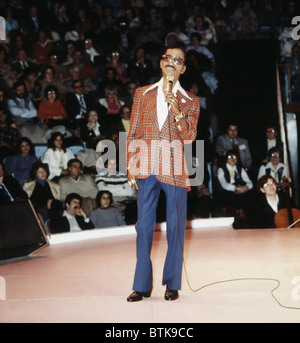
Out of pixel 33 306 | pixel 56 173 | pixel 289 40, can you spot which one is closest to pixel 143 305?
pixel 33 306

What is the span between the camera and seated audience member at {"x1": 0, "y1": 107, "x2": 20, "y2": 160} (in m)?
6.13

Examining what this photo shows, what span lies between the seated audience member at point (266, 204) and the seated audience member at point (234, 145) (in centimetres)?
82

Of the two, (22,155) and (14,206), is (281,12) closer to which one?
(22,155)

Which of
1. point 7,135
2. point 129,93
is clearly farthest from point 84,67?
point 7,135

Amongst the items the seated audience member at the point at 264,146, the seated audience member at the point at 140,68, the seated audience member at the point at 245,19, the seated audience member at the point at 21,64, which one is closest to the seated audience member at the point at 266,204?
the seated audience member at the point at 264,146

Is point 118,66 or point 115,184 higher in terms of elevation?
point 118,66

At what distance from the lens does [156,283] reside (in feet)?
10.3

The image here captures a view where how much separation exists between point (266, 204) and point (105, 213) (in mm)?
2029

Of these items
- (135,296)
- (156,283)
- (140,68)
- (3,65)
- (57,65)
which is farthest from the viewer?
(140,68)

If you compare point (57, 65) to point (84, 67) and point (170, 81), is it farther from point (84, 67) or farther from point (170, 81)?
point (170, 81)

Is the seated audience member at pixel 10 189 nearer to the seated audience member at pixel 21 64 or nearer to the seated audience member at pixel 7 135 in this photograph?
the seated audience member at pixel 7 135

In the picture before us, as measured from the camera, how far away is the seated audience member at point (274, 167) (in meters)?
6.75

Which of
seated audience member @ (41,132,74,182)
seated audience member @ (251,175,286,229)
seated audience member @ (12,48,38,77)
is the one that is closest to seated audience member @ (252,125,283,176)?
seated audience member @ (251,175,286,229)

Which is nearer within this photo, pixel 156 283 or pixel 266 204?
pixel 156 283
